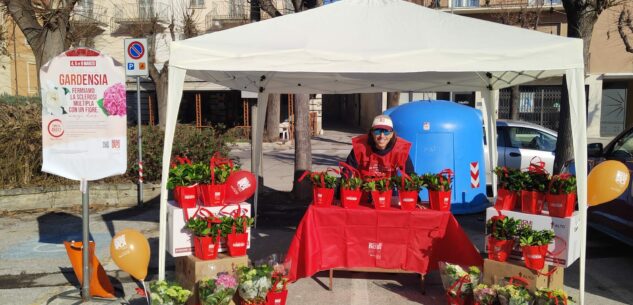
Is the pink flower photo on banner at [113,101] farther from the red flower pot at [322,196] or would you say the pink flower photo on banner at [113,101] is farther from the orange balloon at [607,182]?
the orange balloon at [607,182]

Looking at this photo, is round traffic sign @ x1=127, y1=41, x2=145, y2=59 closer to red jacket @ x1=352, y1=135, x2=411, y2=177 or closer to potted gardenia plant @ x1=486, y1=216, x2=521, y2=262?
red jacket @ x1=352, y1=135, x2=411, y2=177

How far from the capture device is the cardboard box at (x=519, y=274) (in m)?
4.25

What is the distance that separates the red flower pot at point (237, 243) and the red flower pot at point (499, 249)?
6.85 feet

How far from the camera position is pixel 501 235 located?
444 cm

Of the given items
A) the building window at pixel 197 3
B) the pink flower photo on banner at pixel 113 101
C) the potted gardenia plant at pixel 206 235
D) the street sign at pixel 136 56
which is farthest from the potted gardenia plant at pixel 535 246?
the building window at pixel 197 3

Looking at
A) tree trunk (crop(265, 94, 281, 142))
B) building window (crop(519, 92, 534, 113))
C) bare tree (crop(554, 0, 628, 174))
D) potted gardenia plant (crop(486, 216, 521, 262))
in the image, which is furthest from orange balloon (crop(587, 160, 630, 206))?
building window (crop(519, 92, 534, 113))

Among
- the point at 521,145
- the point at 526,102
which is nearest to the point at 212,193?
the point at 521,145

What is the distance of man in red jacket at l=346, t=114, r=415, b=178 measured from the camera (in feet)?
18.5

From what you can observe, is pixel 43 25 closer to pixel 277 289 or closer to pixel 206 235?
pixel 206 235

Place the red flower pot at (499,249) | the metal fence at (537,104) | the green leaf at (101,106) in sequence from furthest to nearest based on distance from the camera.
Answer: the metal fence at (537,104), the green leaf at (101,106), the red flower pot at (499,249)

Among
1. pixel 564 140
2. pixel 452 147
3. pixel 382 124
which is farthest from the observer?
pixel 452 147

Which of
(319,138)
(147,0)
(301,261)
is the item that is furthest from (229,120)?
(301,261)

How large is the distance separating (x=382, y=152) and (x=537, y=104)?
23.6 m

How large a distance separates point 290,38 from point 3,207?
6496 millimetres
